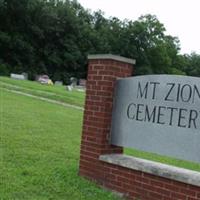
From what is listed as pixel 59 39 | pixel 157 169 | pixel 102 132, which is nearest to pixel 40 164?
pixel 102 132

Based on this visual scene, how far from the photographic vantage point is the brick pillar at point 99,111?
670cm

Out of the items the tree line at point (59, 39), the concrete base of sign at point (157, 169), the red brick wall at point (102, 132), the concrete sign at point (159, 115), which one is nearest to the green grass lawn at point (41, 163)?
the red brick wall at point (102, 132)

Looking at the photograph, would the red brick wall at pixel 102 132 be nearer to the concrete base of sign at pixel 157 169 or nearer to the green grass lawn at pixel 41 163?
the concrete base of sign at pixel 157 169

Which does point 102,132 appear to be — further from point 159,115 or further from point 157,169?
point 157,169

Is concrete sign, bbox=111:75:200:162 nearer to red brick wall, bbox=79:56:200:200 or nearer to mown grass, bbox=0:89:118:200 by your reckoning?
red brick wall, bbox=79:56:200:200

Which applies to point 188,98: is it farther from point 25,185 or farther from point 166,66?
point 166,66

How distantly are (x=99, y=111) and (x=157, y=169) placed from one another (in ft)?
4.09

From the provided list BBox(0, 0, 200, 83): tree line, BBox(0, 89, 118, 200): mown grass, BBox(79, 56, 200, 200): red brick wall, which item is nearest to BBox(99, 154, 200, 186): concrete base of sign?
BBox(79, 56, 200, 200): red brick wall

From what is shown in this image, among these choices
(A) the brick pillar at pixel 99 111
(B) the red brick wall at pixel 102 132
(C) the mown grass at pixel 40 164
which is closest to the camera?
(C) the mown grass at pixel 40 164

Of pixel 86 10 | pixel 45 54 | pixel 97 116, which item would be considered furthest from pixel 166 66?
pixel 97 116

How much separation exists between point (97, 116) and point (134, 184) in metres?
1.09

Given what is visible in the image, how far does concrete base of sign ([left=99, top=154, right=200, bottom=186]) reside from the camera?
5.64 m

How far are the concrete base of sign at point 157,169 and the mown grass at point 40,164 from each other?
0.41m

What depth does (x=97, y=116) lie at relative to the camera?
6.77 meters
